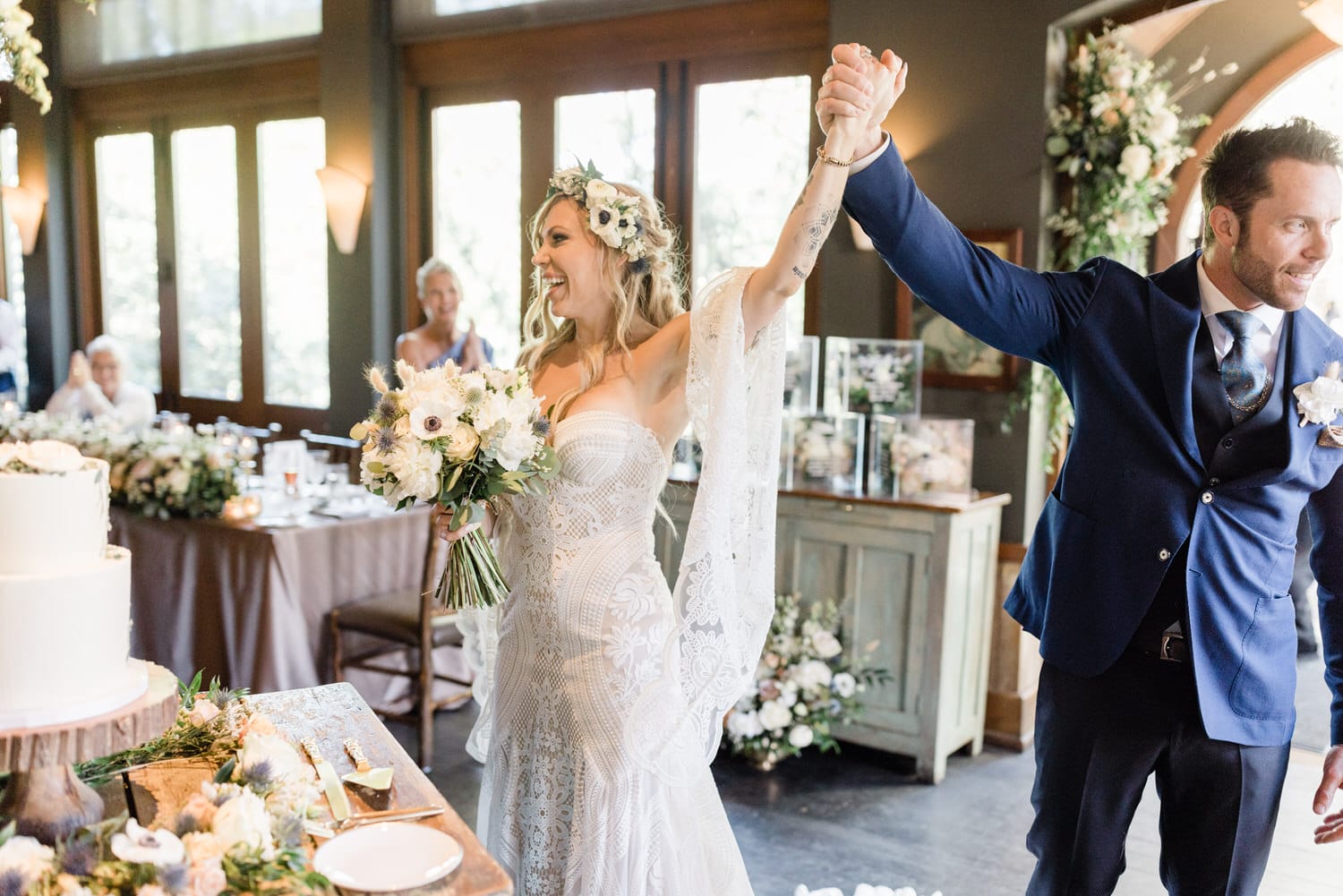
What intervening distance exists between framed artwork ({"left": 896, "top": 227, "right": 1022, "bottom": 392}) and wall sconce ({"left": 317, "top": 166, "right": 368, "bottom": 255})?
347 centimetres

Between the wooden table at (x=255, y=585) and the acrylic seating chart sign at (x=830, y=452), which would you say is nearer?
the wooden table at (x=255, y=585)

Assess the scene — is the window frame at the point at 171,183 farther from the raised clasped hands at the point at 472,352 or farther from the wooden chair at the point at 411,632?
the wooden chair at the point at 411,632

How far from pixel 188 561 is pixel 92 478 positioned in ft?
10.4

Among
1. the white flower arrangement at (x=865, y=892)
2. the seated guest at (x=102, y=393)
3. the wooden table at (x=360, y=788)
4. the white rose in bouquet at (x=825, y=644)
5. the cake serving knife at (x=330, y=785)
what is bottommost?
the white flower arrangement at (x=865, y=892)

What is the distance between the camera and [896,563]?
4.00 meters

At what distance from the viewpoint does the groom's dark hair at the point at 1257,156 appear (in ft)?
5.56

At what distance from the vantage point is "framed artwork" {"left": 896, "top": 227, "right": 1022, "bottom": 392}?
4270mm

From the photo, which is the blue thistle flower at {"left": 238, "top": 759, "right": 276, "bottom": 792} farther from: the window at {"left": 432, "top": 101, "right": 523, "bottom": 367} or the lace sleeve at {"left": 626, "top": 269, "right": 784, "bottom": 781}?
the window at {"left": 432, "top": 101, "right": 523, "bottom": 367}

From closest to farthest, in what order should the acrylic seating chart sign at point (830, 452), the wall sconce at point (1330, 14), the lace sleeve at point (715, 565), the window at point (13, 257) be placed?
1. the lace sleeve at point (715, 565)
2. the wall sconce at point (1330, 14)
3. the acrylic seating chart sign at point (830, 452)
4. the window at point (13, 257)

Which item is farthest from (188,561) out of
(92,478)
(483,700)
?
(92,478)

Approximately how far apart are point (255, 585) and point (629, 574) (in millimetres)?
2275

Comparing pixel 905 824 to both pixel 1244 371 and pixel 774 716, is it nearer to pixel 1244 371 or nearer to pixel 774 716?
pixel 774 716

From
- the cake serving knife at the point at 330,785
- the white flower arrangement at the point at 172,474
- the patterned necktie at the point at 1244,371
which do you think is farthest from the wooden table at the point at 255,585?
the patterned necktie at the point at 1244,371

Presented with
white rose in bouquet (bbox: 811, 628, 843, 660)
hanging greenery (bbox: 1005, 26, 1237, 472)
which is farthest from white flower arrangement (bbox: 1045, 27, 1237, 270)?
white rose in bouquet (bbox: 811, 628, 843, 660)
